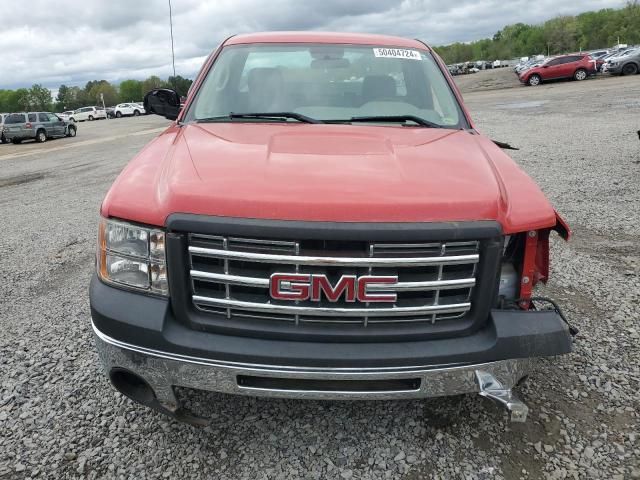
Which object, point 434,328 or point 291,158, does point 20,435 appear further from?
point 434,328

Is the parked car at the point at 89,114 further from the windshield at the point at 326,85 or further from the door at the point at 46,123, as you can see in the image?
the windshield at the point at 326,85

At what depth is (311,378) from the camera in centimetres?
205

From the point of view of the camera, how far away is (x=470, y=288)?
2.17m

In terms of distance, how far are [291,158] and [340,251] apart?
2.00 feet

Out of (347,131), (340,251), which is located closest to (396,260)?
(340,251)

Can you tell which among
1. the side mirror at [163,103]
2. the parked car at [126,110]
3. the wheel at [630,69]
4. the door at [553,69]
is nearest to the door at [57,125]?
the side mirror at [163,103]

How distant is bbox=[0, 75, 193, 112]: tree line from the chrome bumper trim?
103 metres

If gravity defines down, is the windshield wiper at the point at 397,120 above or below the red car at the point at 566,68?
below

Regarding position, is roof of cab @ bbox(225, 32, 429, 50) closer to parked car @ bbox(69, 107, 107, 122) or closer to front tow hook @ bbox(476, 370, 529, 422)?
front tow hook @ bbox(476, 370, 529, 422)

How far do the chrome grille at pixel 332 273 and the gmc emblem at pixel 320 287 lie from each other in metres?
0.03

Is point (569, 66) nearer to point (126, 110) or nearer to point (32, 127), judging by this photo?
point (32, 127)

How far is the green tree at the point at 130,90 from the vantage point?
12043 cm

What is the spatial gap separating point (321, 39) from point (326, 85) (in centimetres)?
58

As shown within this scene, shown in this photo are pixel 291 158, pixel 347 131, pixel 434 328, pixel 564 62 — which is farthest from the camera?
pixel 564 62
